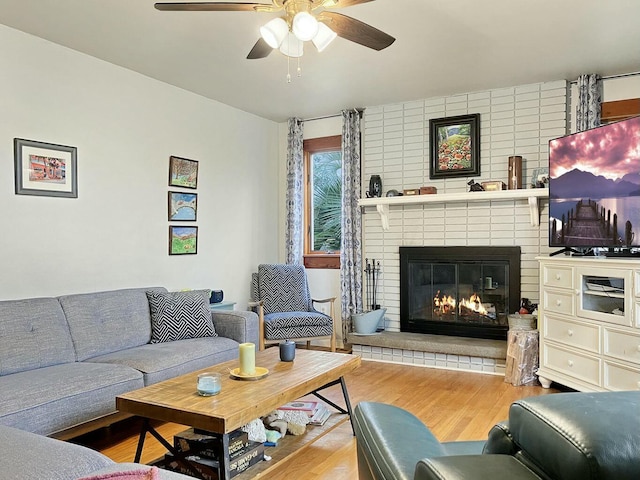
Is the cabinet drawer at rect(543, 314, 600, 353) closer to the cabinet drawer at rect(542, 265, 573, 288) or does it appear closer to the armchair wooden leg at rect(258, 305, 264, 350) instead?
the cabinet drawer at rect(542, 265, 573, 288)

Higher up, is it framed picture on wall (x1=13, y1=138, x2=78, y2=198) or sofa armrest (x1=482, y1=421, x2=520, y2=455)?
framed picture on wall (x1=13, y1=138, x2=78, y2=198)

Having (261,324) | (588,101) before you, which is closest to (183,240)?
(261,324)

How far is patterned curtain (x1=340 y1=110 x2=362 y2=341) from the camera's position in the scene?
216 inches

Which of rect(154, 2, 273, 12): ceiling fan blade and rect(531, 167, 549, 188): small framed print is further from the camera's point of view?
rect(531, 167, 549, 188): small framed print

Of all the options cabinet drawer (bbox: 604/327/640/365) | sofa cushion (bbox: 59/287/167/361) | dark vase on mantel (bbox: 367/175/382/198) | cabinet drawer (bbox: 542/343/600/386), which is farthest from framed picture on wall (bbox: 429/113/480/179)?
sofa cushion (bbox: 59/287/167/361)

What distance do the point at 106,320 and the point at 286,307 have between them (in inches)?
80.6

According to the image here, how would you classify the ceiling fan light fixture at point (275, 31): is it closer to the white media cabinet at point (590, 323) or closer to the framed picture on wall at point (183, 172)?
the framed picture on wall at point (183, 172)

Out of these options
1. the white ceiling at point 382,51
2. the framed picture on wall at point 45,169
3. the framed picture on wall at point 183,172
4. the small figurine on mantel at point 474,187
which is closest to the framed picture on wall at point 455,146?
the small figurine on mantel at point 474,187

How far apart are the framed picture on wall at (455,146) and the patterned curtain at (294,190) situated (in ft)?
5.07

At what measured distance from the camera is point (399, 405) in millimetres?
3592

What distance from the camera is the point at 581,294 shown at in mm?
3656

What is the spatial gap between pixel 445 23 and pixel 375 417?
2976 millimetres

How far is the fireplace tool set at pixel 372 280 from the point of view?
5.48 metres

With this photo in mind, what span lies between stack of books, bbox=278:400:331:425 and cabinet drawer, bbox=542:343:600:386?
1903mm
